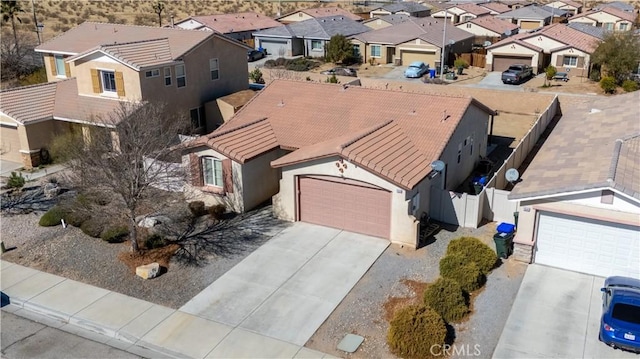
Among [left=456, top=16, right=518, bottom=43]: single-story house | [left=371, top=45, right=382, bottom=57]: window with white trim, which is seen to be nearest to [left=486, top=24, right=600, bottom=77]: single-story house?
[left=456, top=16, right=518, bottom=43]: single-story house

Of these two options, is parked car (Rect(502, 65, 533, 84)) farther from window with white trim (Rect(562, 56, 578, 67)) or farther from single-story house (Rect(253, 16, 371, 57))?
single-story house (Rect(253, 16, 371, 57))

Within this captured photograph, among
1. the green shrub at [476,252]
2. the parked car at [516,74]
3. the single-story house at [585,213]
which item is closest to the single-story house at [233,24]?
the parked car at [516,74]

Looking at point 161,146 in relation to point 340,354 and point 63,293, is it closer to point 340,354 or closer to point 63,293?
point 63,293

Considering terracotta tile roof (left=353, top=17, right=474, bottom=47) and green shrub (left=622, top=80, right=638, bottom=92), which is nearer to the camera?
green shrub (left=622, top=80, right=638, bottom=92)

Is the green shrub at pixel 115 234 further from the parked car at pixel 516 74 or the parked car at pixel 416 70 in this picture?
the parked car at pixel 516 74

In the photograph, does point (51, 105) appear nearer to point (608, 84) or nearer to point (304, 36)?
point (304, 36)

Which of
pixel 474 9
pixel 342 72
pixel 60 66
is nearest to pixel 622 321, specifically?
pixel 60 66

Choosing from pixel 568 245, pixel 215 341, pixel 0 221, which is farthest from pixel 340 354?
pixel 0 221

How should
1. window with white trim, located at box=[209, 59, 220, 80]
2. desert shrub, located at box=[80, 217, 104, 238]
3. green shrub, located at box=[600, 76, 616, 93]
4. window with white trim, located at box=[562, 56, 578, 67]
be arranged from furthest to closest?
window with white trim, located at box=[562, 56, 578, 67] → green shrub, located at box=[600, 76, 616, 93] → window with white trim, located at box=[209, 59, 220, 80] → desert shrub, located at box=[80, 217, 104, 238]
